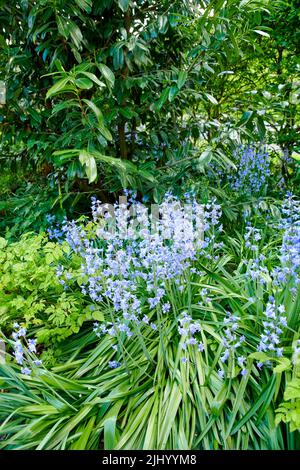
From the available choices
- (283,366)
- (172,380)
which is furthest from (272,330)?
(172,380)

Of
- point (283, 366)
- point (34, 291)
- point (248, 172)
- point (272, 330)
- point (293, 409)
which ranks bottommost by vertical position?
point (293, 409)

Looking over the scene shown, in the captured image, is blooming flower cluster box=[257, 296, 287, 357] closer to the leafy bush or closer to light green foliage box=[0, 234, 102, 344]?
the leafy bush

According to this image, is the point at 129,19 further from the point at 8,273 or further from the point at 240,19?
the point at 8,273

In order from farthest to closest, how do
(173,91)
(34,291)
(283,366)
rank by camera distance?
1. (173,91)
2. (34,291)
3. (283,366)

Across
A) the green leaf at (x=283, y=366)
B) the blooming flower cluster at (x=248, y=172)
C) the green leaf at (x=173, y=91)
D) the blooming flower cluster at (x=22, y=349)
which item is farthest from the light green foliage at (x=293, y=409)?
the blooming flower cluster at (x=248, y=172)

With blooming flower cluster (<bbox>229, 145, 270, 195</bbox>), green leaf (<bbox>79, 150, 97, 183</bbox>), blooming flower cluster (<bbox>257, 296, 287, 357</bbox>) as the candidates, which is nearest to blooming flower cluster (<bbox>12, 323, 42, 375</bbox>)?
green leaf (<bbox>79, 150, 97, 183</bbox>)

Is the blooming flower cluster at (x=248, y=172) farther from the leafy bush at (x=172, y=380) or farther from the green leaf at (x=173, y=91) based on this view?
the leafy bush at (x=172, y=380)

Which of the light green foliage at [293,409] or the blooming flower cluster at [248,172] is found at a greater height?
the blooming flower cluster at [248,172]

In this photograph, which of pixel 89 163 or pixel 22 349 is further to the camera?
pixel 89 163

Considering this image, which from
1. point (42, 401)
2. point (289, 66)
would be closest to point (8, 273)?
point (42, 401)

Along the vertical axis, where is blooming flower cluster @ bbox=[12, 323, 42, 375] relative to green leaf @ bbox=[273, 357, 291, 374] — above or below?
above

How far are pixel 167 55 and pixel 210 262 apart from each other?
5.24 ft

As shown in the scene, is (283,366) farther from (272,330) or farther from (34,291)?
(34,291)

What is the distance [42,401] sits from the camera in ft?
5.27
